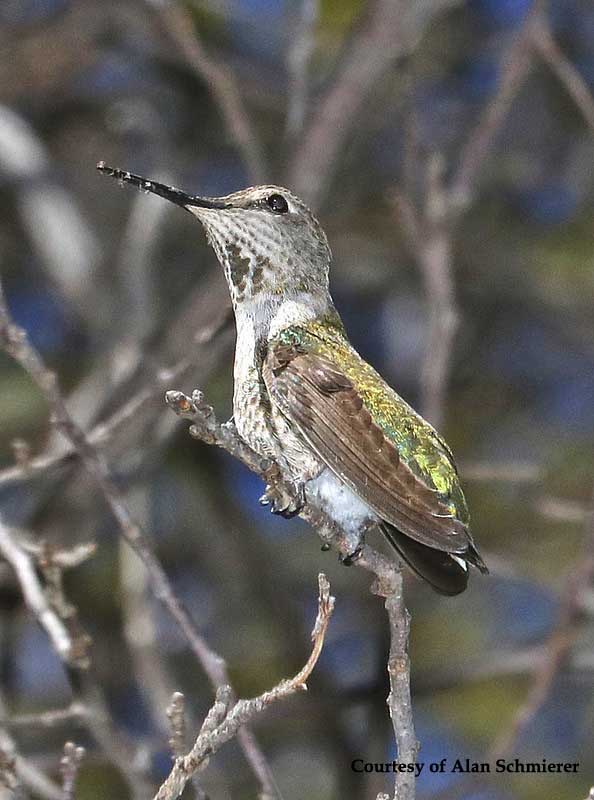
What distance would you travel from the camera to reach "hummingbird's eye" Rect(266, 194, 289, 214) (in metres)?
3.46

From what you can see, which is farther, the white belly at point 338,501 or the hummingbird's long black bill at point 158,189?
the white belly at point 338,501

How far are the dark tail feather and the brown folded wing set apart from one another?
0.14 m

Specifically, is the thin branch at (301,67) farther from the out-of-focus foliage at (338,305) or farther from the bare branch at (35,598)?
the bare branch at (35,598)

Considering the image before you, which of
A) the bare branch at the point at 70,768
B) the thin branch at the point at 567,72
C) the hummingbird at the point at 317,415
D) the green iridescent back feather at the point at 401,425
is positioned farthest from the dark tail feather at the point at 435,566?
the thin branch at the point at 567,72

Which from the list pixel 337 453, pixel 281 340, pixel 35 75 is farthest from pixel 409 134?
pixel 35 75

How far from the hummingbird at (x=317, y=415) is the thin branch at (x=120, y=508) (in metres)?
0.38

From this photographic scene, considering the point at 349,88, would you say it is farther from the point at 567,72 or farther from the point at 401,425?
the point at 401,425

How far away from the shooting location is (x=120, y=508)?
323 cm

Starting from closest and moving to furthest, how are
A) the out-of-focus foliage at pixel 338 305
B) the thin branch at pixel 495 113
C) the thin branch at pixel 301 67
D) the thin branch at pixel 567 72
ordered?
the thin branch at pixel 567 72, the thin branch at pixel 495 113, the thin branch at pixel 301 67, the out-of-focus foliage at pixel 338 305

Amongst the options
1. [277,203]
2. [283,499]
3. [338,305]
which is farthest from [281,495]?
[338,305]

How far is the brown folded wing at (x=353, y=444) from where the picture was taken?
107 inches

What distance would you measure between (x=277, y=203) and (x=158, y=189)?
1.95 feet

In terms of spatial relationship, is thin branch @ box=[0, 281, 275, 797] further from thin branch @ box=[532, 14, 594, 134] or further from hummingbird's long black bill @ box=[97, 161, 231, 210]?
thin branch @ box=[532, 14, 594, 134]

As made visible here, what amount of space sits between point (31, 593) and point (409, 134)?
202cm
